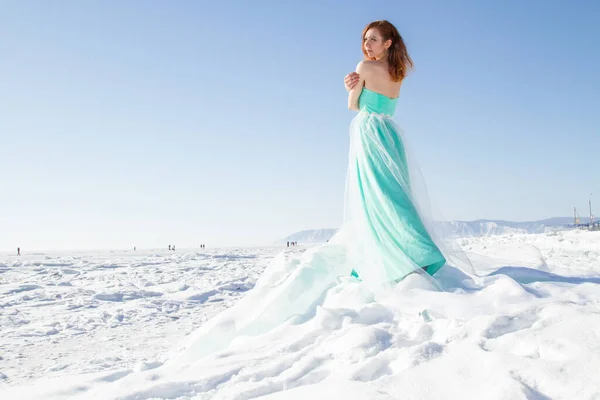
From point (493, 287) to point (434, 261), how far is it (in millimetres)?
523

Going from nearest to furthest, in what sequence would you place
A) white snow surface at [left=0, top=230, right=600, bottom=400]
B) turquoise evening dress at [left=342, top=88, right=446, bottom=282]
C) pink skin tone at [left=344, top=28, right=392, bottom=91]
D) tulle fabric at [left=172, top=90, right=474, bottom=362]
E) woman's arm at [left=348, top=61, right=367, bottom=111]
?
white snow surface at [left=0, top=230, right=600, bottom=400], tulle fabric at [left=172, top=90, right=474, bottom=362], turquoise evening dress at [left=342, top=88, right=446, bottom=282], woman's arm at [left=348, top=61, right=367, bottom=111], pink skin tone at [left=344, top=28, right=392, bottom=91]

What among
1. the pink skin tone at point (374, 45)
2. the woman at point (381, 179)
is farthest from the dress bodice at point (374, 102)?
the pink skin tone at point (374, 45)

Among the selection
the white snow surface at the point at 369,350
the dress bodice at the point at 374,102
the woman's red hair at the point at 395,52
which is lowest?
the white snow surface at the point at 369,350

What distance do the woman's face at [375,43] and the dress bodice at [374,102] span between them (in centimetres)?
34

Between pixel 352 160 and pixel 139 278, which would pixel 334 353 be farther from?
pixel 139 278

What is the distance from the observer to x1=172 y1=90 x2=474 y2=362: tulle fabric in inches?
117

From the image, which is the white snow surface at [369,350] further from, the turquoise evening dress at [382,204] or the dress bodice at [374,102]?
the dress bodice at [374,102]

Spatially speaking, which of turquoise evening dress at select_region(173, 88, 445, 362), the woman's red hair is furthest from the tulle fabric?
the woman's red hair

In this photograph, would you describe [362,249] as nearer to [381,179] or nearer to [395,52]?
[381,179]

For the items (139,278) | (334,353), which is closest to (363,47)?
(334,353)

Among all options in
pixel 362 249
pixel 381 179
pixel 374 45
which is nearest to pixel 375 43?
pixel 374 45

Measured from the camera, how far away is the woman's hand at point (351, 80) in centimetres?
355

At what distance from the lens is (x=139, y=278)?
24.6ft

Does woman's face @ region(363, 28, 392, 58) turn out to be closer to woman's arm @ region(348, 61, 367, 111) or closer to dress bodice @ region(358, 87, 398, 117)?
woman's arm @ region(348, 61, 367, 111)
